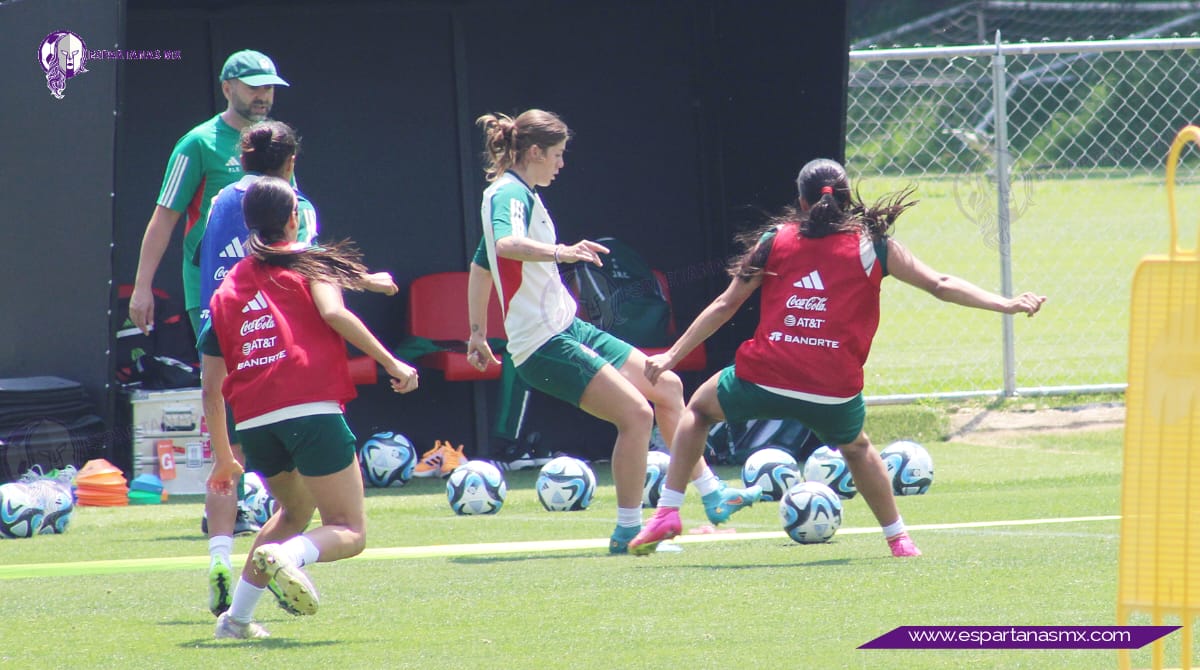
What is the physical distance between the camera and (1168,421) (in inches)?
138

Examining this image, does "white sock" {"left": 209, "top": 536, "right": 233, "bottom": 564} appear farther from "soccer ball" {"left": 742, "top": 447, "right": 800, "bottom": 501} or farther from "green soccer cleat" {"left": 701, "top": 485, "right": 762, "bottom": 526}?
"soccer ball" {"left": 742, "top": 447, "right": 800, "bottom": 501}

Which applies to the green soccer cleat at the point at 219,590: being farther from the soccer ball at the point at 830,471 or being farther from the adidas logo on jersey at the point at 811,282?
the soccer ball at the point at 830,471

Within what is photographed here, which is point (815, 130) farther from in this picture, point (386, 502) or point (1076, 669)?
point (1076, 669)

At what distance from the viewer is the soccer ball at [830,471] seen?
8.80m

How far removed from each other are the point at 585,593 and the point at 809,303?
63.2 inches

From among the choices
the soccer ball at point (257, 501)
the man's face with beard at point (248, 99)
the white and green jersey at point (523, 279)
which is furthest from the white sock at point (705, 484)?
the man's face with beard at point (248, 99)

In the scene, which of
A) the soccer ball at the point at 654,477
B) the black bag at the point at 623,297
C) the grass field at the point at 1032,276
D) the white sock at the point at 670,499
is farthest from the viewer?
the grass field at the point at 1032,276

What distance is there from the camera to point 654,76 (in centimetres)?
1173

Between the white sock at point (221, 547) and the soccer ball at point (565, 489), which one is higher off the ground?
the white sock at point (221, 547)

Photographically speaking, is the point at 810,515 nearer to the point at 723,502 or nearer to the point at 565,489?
the point at 723,502

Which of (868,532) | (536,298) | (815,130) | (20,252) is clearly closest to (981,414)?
(815,130)

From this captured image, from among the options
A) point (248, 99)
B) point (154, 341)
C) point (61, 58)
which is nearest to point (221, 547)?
point (248, 99)

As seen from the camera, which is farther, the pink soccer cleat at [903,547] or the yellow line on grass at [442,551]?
the yellow line on grass at [442,551]

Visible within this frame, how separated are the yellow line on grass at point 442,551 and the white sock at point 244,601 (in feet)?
6.34
